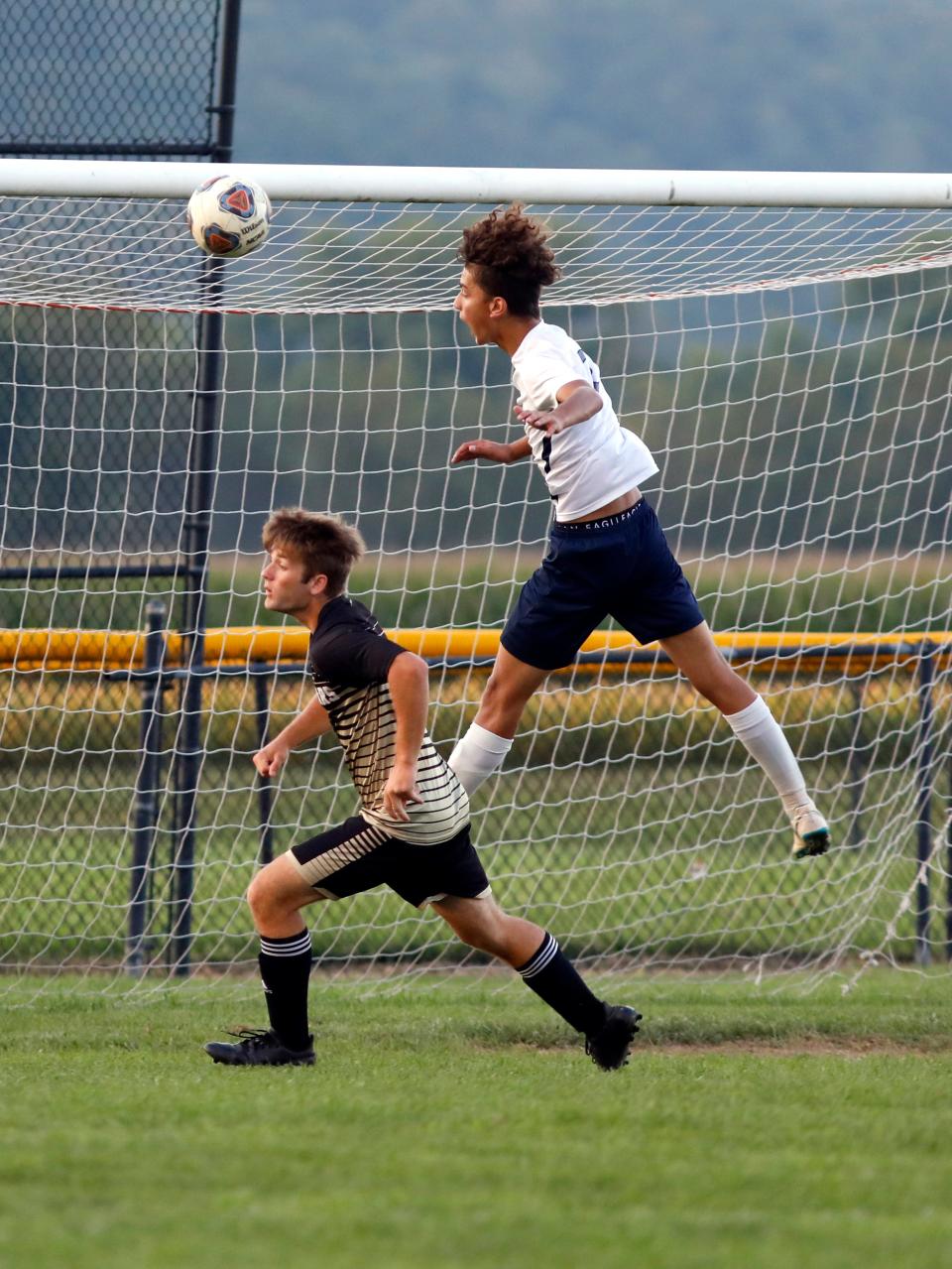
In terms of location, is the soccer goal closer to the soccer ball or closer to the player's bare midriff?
the soccer ball

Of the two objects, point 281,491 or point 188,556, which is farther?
point 281,491

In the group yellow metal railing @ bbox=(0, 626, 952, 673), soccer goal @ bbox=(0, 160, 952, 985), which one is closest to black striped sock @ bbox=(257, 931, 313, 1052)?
soccer goal @ bbox=(0, 160, 952, 985)

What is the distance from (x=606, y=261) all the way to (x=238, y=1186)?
4626 millimetres

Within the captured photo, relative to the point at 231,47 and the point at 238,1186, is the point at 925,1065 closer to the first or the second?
the point at 238,1186

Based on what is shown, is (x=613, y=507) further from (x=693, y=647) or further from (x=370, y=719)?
(x=370, y=719)

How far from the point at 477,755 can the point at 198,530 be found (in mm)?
2477

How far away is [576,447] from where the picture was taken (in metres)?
5.14

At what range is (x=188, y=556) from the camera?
7.38 meters

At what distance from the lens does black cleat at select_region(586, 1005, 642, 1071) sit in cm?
494

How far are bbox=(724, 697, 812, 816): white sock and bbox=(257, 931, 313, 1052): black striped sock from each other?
1.55 m

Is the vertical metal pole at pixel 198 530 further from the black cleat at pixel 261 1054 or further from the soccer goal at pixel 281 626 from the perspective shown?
the black cleat at pixel 261 1054

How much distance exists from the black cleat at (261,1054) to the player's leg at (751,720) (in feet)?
5.37

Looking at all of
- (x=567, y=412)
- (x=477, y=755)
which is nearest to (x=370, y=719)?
(x=477, y=755)

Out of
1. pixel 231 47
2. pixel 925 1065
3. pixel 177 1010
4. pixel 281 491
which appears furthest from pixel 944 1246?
pixel 281 491
